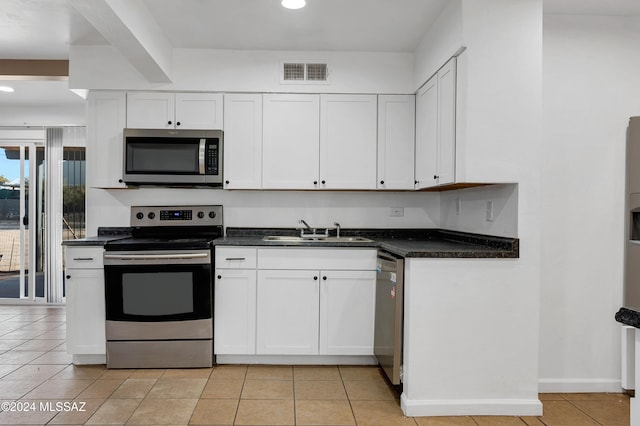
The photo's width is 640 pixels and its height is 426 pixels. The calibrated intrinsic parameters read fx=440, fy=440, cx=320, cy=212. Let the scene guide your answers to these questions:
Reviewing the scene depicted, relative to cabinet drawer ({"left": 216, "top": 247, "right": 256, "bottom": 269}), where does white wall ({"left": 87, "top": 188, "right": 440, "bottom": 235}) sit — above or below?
above

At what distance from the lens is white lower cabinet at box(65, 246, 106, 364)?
125 inches

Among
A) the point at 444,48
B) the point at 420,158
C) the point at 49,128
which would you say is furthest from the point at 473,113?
the point at 49,128

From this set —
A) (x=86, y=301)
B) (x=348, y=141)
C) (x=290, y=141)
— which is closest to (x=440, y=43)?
(x=348, y=141)

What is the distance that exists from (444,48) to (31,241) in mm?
5198

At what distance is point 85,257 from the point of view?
3170 mm

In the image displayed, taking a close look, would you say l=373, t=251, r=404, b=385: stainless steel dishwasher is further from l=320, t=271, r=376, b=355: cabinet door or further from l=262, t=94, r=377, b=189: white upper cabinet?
l=262, t=94, r=377, b=189: white upper cabinet

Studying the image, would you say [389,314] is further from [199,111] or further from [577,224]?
[199,111]

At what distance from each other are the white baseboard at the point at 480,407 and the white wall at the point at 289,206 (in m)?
1.65

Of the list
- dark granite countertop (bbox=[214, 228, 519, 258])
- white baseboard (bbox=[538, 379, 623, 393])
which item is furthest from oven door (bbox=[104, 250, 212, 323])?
white baseboard (bbox=[538, 379, 623, 393])

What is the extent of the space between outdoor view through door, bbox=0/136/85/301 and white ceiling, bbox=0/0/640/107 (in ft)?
6.15

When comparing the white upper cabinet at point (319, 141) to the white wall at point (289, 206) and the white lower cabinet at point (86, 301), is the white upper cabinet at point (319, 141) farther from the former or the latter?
the white lower cabinet at point (86, 301)

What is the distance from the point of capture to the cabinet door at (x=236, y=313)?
319 cm

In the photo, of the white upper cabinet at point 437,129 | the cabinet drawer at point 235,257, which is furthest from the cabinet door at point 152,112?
the white upper cabinet at point 437,129

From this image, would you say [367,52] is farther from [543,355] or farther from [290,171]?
[543,355]
